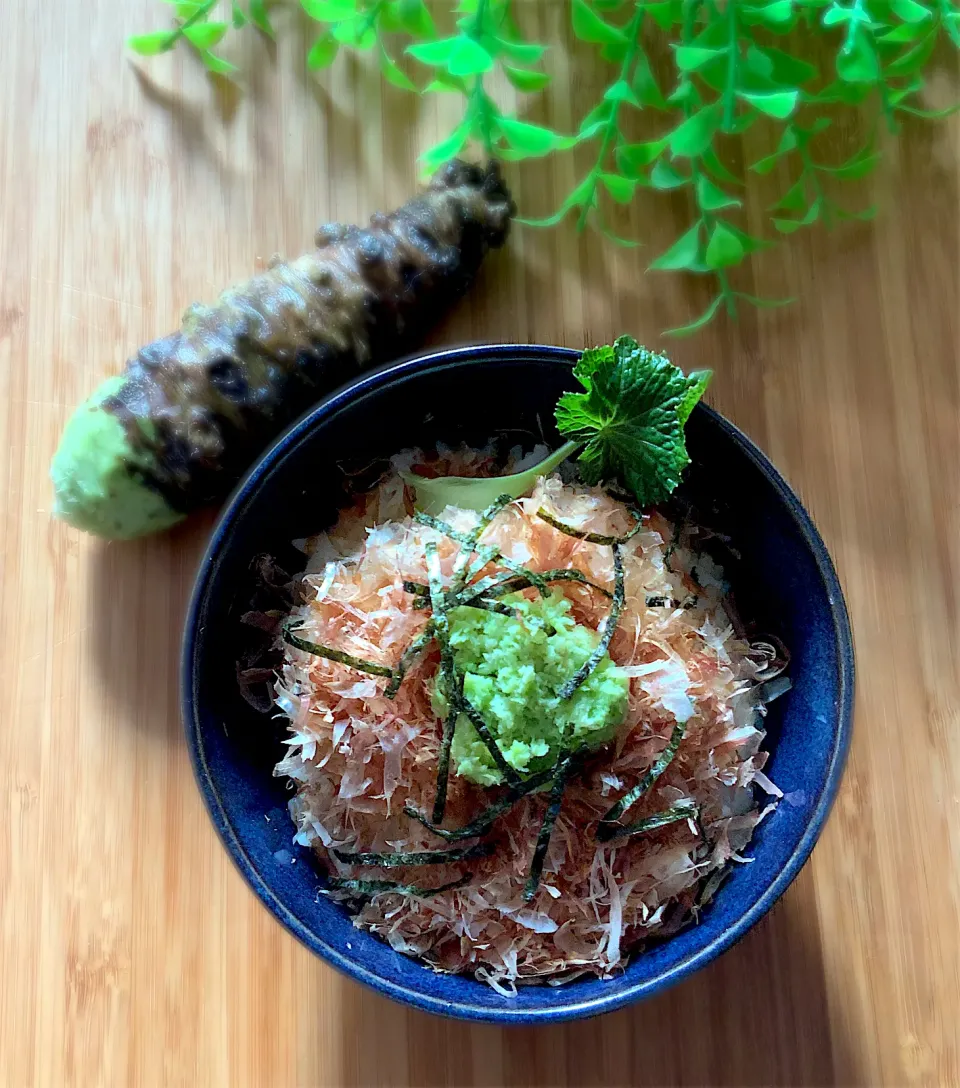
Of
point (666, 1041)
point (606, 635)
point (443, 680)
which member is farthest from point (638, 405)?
point (666, 1041)

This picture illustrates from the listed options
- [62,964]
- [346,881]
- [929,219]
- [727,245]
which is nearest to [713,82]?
[727,245]

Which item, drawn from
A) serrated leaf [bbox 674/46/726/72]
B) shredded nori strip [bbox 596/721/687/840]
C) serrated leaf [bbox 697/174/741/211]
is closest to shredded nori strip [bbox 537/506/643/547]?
shredded nori strip [bbox 596/721/687/840]

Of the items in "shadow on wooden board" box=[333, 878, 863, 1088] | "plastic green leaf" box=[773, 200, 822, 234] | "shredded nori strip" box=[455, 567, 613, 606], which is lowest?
"shadow on wooden board" box=[333, 878, 863, 1088]

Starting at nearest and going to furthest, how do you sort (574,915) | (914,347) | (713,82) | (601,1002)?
(601,1002) < (574,915) < (713,82) < (914,347)

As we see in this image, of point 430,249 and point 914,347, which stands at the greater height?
point 430,249

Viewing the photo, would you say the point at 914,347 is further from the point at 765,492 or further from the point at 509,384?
the point at 509,384

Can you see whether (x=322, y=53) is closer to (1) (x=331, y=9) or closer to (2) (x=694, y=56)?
(1) (x=331, y=9)

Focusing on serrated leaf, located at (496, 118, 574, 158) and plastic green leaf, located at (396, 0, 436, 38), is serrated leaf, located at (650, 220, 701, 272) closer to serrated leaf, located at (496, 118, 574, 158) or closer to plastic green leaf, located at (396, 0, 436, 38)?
serrated leaf, located at (496, 118, 574, 158)
